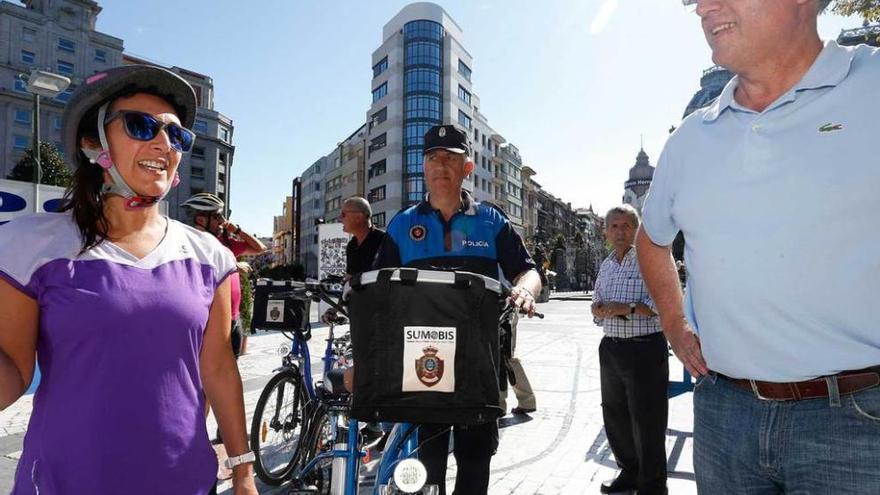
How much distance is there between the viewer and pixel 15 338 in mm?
1297

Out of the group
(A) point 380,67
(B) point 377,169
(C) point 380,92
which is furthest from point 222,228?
(A) point 380,67

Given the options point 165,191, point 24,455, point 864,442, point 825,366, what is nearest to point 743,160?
point 825,366

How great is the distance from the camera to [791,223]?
1474 mm

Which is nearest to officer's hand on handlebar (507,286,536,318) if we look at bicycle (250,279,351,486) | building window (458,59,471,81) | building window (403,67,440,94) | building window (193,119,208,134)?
bicycle (250,279,351,486)

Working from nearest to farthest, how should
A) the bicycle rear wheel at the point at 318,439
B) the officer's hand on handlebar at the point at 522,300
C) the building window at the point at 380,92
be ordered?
1. the officer's hand on handlebar at the point at 522,300
2. the bicycle rear wheel at the point at 318,439
3. the building window at the point at 380,92

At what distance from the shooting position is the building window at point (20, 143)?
53.3 m

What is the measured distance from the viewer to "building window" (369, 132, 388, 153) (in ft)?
212

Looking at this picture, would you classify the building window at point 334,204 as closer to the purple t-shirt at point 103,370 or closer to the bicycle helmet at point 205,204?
the bicycle helmet at point 205,204

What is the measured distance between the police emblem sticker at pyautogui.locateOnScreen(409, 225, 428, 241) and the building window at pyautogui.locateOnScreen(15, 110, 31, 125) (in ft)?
228

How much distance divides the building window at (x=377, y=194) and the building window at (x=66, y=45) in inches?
1469

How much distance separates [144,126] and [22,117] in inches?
2777

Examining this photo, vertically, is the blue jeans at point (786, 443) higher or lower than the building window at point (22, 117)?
lower

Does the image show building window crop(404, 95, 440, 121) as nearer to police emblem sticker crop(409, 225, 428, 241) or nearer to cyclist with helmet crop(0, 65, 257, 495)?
police emblem sticker crop(409, 225, 428, 241)

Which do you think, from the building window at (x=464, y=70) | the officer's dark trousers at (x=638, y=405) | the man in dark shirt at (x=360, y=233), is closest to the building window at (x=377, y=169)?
the building window at (x=464, y=70)
